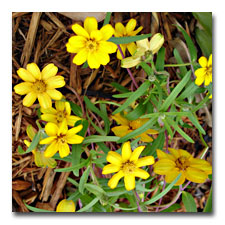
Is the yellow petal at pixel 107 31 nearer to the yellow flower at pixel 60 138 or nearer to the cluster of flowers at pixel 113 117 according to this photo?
the cluster of flowers at pixel 113 117

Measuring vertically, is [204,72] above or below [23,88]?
above

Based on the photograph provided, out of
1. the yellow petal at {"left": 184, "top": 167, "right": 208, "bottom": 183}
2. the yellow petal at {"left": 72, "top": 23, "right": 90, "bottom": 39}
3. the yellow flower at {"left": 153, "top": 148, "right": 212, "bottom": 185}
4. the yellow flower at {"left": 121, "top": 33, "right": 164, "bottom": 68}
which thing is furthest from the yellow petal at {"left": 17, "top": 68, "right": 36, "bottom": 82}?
the yellow petal at {"left": 184, "top": 167, "right": 208, "bottom": 183}

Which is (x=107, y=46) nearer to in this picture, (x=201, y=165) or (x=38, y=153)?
(x=38, y=153)

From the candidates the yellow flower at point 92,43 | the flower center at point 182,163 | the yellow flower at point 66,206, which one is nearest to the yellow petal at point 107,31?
the yellow flower at point 92,43

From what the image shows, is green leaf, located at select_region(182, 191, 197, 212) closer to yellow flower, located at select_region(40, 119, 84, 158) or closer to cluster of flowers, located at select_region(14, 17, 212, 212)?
cluster of flowers, located at select_region(14, 17, 212, 212)

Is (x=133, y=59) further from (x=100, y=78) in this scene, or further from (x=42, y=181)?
(x=42, y=181)

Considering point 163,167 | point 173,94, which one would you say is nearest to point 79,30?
point 173,94
